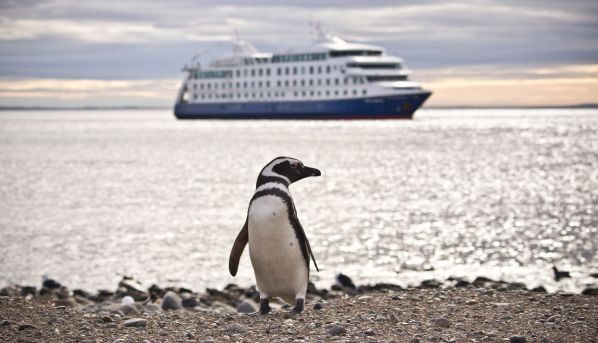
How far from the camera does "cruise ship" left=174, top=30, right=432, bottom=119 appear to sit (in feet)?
270

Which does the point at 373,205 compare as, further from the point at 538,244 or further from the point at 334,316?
the point at 334,316

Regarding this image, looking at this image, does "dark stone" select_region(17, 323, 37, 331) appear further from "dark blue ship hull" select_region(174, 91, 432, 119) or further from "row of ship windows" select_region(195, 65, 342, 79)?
"row of ship windows" select_region(195, 65, 342, 79)

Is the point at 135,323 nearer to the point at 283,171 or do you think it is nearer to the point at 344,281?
the point at 283,171

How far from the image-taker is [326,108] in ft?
284

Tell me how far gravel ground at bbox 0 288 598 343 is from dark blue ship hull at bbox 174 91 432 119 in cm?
7412

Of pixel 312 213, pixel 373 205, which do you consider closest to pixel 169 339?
pixel 312 213

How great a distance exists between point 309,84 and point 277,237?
267 feet

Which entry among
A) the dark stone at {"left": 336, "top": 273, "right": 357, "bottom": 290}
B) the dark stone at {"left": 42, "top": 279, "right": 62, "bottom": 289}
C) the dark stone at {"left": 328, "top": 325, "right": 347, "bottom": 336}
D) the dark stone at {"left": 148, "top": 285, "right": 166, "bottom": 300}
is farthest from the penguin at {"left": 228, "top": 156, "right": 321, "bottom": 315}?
the dark stone at {"left": 42, "top": 279, "right": 62, "bottom": 289}

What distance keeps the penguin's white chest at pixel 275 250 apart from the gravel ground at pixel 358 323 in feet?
0.73

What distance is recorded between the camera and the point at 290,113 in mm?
91062

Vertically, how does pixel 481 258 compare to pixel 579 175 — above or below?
above

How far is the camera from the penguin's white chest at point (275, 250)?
6516 mm

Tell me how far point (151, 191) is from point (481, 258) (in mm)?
16526

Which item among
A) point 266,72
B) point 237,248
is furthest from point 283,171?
point 266,72
